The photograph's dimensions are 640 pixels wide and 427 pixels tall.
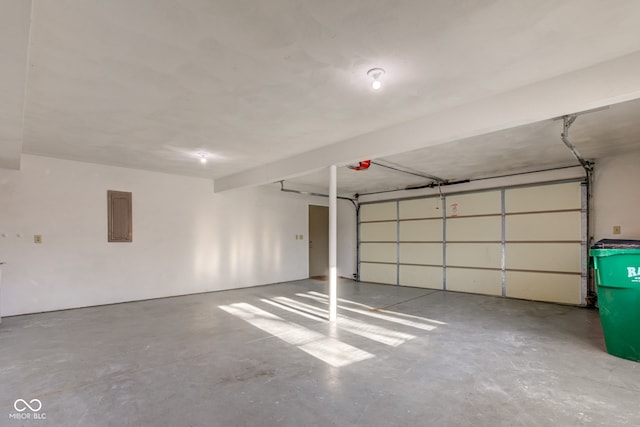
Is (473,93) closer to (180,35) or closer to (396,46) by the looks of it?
(396,46)

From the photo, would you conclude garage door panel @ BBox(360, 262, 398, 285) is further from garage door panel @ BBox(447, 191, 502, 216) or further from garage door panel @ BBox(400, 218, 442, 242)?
garage door panel @ BBox(447, 191, 502, 216)

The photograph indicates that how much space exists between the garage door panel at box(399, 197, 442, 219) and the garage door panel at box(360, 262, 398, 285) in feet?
4.85

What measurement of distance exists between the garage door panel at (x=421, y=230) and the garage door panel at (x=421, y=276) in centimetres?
73

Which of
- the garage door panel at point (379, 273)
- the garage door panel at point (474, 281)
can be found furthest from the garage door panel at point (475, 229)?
the garage door panel at point (379, 273)

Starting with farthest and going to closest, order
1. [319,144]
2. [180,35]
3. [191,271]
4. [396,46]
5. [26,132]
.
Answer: [191,271] < [319,144] < [26,132] < [396,46] < [180,35]

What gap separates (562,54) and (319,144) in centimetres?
293

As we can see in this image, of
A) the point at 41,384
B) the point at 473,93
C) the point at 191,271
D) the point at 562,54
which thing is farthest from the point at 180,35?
the point at 191,271

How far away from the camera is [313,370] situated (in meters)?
2.86

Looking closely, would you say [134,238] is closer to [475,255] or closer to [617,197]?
[475,255]

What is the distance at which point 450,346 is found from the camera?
348 centimetres

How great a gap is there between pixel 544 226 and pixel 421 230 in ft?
8.37

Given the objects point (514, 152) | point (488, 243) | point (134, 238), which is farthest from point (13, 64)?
point (488, 243)

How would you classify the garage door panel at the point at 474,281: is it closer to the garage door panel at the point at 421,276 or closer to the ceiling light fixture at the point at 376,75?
the garage door panel at the point at 421,276

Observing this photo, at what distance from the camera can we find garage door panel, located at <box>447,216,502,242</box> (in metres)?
6.57
